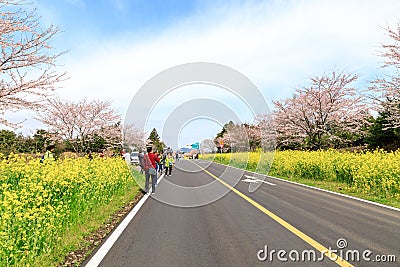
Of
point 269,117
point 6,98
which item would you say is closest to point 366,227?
point 6,98

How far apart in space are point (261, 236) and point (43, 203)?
4.27 m

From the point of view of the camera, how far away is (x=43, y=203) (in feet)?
20.8

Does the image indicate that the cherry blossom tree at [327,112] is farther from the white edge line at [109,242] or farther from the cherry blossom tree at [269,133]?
the white edge line at [109,242]

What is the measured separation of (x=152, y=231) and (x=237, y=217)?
87.4 inches

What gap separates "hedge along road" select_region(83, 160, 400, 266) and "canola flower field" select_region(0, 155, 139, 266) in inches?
42.2

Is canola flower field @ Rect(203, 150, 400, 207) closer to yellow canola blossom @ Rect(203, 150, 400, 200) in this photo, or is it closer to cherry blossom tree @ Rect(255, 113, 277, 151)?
yellow canola blossom @ Rect(203, 150, 400, 200)

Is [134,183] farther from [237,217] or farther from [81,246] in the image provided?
[81,246]

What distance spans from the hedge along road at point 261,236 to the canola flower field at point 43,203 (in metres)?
1.07

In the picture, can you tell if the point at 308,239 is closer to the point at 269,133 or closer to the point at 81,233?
the point at 81,233

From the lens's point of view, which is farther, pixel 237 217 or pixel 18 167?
pixel 18 167

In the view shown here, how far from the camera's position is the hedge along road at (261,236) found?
4.61 meters

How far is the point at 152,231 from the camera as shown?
20.9 ft

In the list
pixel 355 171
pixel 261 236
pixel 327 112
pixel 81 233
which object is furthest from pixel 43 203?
pixel 327 112

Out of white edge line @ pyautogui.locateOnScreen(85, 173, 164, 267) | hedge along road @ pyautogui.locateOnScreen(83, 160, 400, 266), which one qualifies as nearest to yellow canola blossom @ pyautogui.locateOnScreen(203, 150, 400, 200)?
hedge along road @ pyautogui.locateOnScreen(83, 160, 400, 266)
